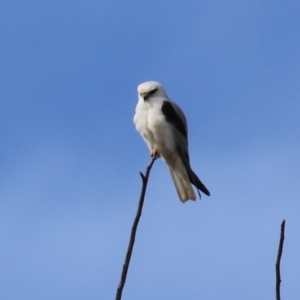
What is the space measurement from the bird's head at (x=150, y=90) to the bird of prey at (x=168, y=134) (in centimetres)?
11

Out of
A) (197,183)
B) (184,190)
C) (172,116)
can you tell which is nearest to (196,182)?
(197,183)

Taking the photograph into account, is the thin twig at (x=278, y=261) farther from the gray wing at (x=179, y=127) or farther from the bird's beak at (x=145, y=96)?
the bird's beak at (x=145, y=96)

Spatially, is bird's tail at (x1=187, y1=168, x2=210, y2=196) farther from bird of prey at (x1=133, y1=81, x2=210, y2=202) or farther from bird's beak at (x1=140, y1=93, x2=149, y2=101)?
bird's beak at (x1=140, y1=93, x2=149, y2=101)

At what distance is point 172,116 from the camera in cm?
771

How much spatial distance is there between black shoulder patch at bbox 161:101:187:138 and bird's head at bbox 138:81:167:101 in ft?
0.90

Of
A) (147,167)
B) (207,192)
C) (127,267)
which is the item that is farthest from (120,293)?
(207,192)

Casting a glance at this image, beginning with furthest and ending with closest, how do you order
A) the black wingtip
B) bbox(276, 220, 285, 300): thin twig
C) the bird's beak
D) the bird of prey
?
the bird's beak, the bird of prey, the black wingtip, bbox(276, 220, 285, 300): thin twig

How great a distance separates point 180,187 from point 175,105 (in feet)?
2.72

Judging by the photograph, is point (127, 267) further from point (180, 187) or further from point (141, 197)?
point (180, 187)

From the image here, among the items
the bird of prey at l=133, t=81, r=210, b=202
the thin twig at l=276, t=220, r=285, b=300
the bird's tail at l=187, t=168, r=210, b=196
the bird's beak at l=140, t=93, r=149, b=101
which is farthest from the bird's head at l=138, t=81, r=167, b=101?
the thin twig at l=276, t=220, r=285, b=300

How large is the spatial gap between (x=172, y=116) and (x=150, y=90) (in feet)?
1.54

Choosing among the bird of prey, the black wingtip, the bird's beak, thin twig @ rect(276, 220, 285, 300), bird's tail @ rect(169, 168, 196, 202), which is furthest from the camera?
the bird's beak

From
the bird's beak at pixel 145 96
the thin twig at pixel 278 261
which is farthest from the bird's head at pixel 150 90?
the thin twig at pixel 278 261

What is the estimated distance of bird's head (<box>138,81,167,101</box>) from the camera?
8000 millimetres
